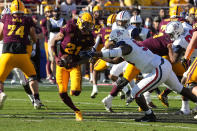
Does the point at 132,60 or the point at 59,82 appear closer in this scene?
the point at 132,60

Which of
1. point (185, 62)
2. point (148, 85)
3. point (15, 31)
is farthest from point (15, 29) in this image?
point (185, 62)

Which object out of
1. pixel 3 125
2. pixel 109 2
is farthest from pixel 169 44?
pixel 109 2

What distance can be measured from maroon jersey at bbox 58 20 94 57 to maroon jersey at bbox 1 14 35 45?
96 centimetres

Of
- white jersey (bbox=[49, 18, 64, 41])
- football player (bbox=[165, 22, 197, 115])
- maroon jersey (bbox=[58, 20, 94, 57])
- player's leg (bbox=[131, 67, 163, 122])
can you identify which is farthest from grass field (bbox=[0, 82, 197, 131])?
white jersey (bbox=[49, 18, 64, 41])

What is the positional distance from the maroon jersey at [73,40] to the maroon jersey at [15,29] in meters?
0.96

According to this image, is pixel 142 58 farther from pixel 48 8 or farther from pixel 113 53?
pixel 48 8

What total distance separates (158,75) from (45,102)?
363 cm

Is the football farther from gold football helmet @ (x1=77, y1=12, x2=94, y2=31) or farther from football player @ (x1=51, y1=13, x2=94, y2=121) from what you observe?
gold football helmet @ (x1=77, y1=12, x2=94, y2=31)

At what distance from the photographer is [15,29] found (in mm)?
8688

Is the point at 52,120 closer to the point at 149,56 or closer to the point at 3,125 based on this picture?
the point at 3,125

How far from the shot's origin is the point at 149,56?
7465mm

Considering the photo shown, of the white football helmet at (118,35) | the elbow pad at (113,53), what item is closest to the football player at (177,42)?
the white football helmet at (118,35)

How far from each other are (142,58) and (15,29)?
7.97 feet

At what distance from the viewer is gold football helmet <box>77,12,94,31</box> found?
305 inches
